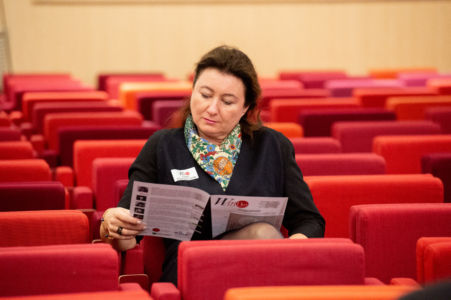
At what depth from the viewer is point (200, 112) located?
154cm

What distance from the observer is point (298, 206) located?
1.53 m

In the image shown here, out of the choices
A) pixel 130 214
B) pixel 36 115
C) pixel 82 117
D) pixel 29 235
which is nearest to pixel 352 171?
pixel 130 214

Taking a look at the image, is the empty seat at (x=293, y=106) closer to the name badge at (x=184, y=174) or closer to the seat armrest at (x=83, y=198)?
the seat armrest at (x=83, y=198)

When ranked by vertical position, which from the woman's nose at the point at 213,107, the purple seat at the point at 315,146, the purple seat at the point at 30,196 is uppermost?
the woman's nose at the point at 213,107

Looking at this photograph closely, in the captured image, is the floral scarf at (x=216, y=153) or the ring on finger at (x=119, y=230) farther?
the floral scarf at (x=216, y=153)

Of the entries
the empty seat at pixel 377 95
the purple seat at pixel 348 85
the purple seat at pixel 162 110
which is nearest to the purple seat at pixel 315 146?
the purple seat at pixel 162 110

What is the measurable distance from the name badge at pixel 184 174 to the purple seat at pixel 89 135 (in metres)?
0.90

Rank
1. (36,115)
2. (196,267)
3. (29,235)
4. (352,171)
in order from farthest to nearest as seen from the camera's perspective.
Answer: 1. (36,115)
2. (352,171)
3. (29,235)
4. (196,267)

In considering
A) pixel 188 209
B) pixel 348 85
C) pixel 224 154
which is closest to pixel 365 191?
pixel 224 154

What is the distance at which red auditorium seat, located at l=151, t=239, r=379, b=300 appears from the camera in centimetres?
109

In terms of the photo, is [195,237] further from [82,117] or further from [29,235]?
[82,117]

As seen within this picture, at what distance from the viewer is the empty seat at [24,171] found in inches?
71.6

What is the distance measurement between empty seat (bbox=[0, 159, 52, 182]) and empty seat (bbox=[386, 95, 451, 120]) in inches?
70.6

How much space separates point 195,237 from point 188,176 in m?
0.13
